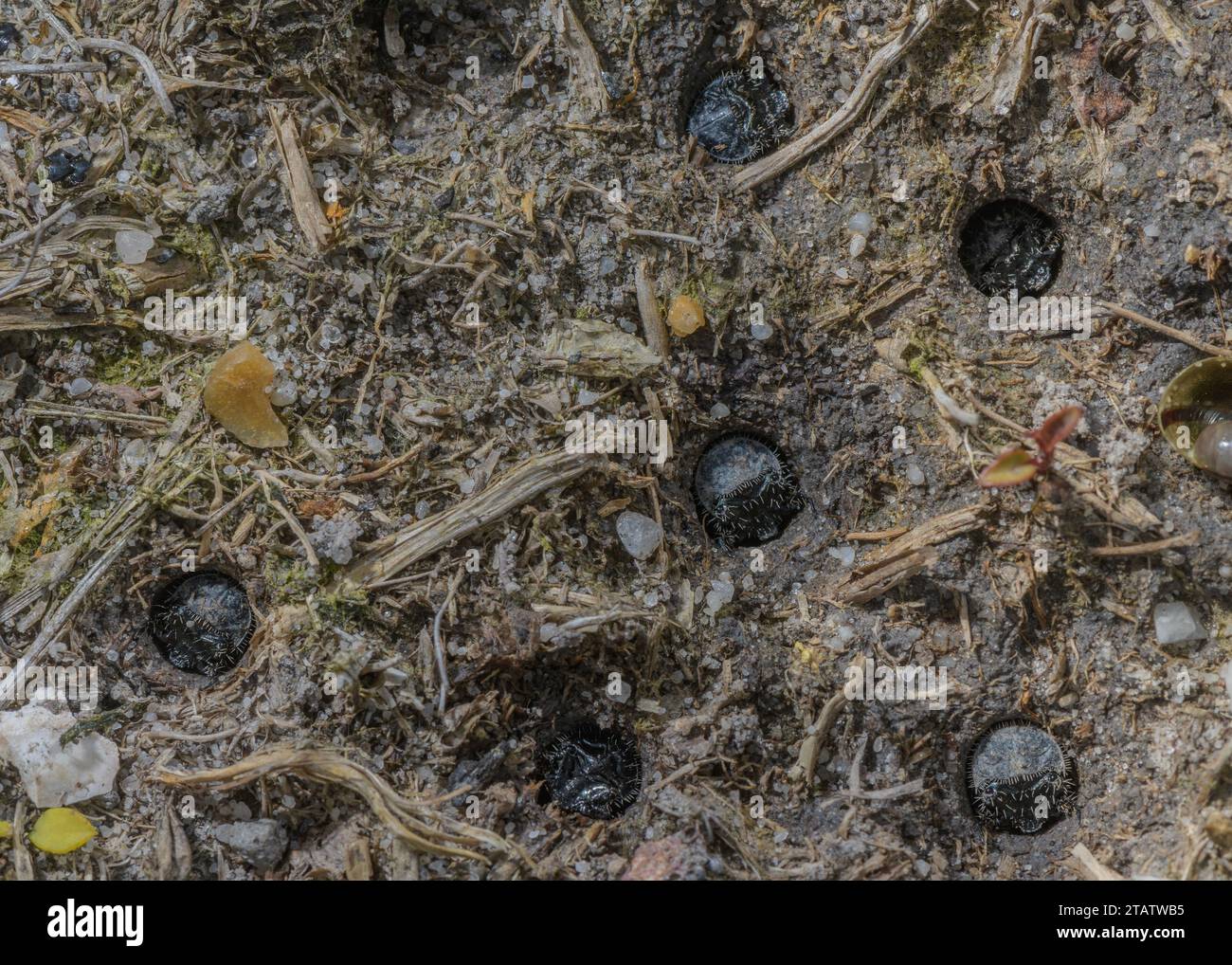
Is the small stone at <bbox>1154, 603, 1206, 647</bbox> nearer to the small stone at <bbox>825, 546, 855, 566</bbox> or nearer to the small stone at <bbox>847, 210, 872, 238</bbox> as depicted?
→ the small stone at <bbox>825, 546, 855, 566</bbox>

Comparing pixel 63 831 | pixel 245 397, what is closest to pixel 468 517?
pixel 245 397

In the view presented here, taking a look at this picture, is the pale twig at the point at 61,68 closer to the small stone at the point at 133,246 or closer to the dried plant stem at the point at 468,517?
the small stone at the point at 133,246

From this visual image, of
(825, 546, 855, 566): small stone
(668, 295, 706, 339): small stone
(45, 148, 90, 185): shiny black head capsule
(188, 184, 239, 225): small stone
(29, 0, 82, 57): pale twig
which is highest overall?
(29, 0, 82, 57): pale twig

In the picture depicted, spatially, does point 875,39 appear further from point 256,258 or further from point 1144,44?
point 256,258

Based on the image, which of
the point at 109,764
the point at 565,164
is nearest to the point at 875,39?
the point at 565,164

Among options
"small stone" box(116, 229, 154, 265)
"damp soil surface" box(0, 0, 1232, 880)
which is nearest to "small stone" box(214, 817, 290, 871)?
"damp soil surface" box(0, 0, 1232, 880)
